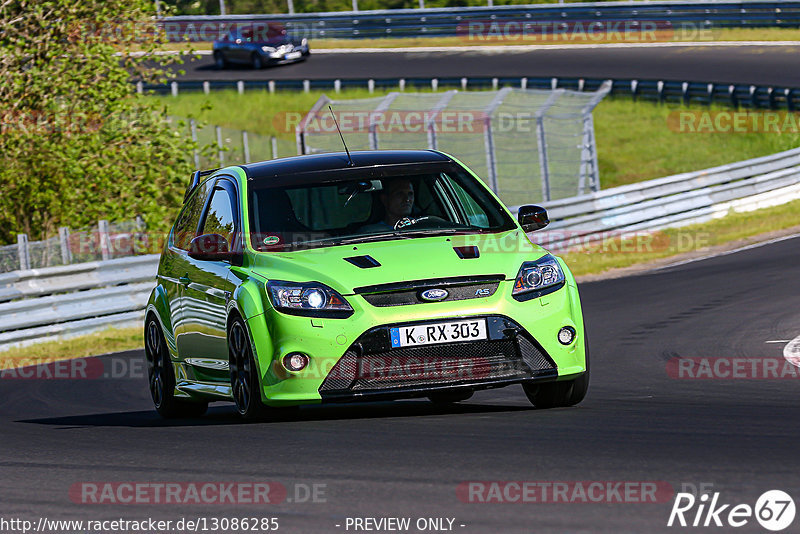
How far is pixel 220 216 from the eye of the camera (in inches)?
372

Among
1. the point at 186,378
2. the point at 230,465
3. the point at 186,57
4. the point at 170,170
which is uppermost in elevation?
the point at 230,465

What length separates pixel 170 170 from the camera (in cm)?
2359

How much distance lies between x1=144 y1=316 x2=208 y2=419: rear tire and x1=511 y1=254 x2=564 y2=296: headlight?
2.87 m

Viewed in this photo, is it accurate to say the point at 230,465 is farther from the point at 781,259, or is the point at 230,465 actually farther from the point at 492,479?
the point at 781,259

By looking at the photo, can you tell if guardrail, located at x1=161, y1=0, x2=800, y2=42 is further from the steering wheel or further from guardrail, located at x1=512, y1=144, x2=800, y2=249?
the steering wheel

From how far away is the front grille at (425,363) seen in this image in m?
7.69

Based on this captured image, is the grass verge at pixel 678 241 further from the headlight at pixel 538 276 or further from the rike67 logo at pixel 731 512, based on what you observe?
the rike67 logo at pixel 731 512

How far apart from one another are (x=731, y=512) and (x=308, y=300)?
328 cm

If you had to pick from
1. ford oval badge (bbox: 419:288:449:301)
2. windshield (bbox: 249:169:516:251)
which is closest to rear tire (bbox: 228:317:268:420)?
windshield (bbox: 249:169:516:251)

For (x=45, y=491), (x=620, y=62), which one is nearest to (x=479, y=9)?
(x=620, y=62)

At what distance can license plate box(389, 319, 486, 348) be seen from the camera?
25.2 ft

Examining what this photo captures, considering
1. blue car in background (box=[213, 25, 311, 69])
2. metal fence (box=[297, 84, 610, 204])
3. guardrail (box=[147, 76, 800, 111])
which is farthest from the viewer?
blue car in background (box=[213, 25, 311, 69])

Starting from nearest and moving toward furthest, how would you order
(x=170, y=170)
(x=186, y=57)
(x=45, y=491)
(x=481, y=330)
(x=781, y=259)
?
(x=45, y=491), (x=481, y=330), (x=781, y=259), (x=170, y=170), (x=186, y=57)

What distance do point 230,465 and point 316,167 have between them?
286 cm
